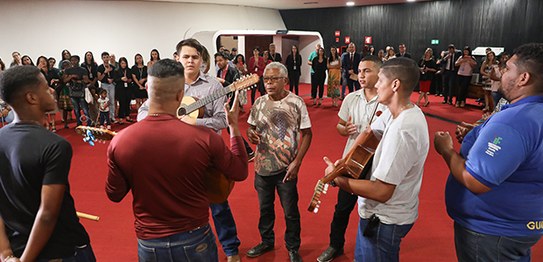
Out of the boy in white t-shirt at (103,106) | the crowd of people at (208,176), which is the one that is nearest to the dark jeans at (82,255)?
the crowd of people at (208,176)

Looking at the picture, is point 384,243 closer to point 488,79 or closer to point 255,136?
point 255,136

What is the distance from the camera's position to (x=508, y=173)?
5.02 ft

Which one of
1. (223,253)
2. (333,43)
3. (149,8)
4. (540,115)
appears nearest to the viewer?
(540,115)

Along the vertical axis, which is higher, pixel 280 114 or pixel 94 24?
pixel 94 24

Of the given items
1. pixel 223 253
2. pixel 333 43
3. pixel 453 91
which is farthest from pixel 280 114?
pixel 333 43

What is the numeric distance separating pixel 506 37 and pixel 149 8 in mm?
11804

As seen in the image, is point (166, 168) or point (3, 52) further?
point (3, 52)

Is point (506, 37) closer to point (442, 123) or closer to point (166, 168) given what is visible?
point (442, 123)

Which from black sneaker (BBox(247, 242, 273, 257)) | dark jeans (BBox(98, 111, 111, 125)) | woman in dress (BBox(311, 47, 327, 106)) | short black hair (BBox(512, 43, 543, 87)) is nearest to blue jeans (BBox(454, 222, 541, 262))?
short black hair (BBox(512, 43, 543, 87))

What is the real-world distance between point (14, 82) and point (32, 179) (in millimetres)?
424

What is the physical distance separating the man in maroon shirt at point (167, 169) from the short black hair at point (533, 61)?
1339 mm

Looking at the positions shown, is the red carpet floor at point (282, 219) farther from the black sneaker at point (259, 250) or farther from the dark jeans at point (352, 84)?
the dark jeans at point (352, 84)

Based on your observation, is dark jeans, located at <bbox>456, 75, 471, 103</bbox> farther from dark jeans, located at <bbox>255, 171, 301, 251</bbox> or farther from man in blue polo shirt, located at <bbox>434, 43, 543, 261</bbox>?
man in blue polo shirt, located at <bbox>434, 43, 543, 261</bbox>

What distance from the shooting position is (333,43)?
1705cm
